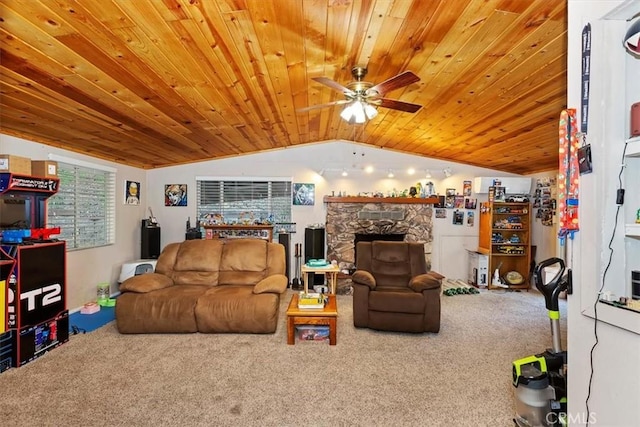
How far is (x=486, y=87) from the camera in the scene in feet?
8.98

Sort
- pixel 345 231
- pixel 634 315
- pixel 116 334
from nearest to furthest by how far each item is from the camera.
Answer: pixel 634 315, pixel 116 334, pixel 345 231

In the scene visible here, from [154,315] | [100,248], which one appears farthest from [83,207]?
[154,315]

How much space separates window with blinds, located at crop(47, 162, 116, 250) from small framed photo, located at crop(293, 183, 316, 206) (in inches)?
110

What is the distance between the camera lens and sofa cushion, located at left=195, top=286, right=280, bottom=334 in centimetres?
344

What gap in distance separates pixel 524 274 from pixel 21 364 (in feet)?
22.0

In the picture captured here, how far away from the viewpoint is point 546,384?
5.88 feet

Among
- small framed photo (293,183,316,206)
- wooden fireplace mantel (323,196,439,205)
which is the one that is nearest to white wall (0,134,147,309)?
small framed photo (293,183,316,206)

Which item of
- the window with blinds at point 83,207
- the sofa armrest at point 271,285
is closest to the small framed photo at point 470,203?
the sofa armrest at point 271,285

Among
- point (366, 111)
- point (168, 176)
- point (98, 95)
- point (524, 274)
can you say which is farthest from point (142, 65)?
point (524, 274)

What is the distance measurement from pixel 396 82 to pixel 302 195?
377 centimetres

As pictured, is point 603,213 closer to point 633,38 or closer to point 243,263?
point 633,38

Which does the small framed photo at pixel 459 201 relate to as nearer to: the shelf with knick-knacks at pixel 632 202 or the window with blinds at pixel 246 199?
the window with blinds at pixel 246 199

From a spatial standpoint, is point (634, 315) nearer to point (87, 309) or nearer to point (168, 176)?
point (87, 309)

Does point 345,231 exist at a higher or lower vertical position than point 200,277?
higher
